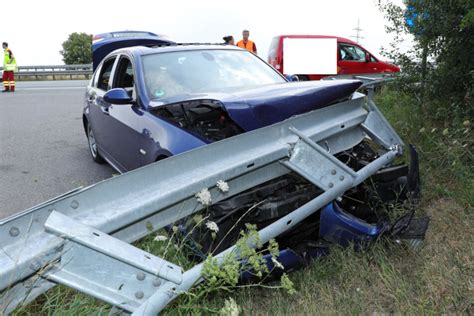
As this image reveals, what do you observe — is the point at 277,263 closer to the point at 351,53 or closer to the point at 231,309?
the point at 231,309

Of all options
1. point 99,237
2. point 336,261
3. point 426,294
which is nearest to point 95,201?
point 99,237

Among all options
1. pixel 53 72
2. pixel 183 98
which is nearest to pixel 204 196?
pixel 183 98

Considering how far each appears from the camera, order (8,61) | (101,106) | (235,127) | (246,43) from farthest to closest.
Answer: (8,61) < (246,43) < (101,106) < (235,127)

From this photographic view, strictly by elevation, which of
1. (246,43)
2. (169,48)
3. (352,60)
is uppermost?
(169,48)

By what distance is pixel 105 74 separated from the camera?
5.54 m

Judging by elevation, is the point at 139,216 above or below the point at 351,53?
above

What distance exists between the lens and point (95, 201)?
199 cm

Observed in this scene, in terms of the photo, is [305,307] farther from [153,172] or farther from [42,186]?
[42,186]

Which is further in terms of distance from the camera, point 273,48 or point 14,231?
point 273,48

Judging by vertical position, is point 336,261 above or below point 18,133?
above

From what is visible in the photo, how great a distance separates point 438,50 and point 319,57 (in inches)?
163

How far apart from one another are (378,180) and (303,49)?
6.83m

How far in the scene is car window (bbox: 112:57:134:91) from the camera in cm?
444

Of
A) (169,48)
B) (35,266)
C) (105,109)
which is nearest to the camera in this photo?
(35,266)
